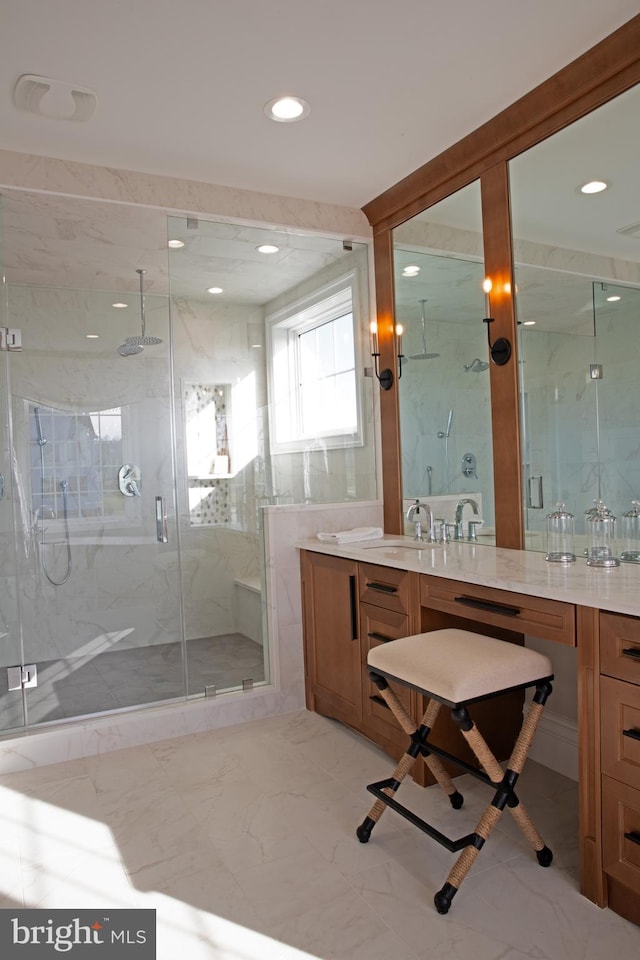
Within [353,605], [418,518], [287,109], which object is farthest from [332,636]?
[287,109]

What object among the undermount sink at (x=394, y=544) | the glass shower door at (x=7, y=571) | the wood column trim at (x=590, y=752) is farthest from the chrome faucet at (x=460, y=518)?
the glass shower door at (x=7, y=571)

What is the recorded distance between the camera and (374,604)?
288 cm

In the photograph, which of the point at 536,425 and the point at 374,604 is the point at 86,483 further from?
the point at 536,425

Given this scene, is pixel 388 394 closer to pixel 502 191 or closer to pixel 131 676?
pixel 502 191

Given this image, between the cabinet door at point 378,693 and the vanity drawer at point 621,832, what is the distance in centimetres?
91

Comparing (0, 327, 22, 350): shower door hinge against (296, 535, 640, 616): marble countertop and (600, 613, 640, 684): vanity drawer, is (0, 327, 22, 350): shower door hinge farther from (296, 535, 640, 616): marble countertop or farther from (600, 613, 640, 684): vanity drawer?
(600, 613, 640, 684): vanity drawer

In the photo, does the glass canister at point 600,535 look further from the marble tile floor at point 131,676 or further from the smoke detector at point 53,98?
the smoke detector at point 53,98

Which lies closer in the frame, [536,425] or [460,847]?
[460,847]

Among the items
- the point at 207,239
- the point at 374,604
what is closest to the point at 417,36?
the point at 207,239

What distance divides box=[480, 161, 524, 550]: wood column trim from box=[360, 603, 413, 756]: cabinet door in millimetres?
578

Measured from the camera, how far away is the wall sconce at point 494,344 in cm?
283

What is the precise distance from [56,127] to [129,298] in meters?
0.79

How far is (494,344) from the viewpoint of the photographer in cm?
289

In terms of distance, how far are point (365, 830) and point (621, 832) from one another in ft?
2.66
